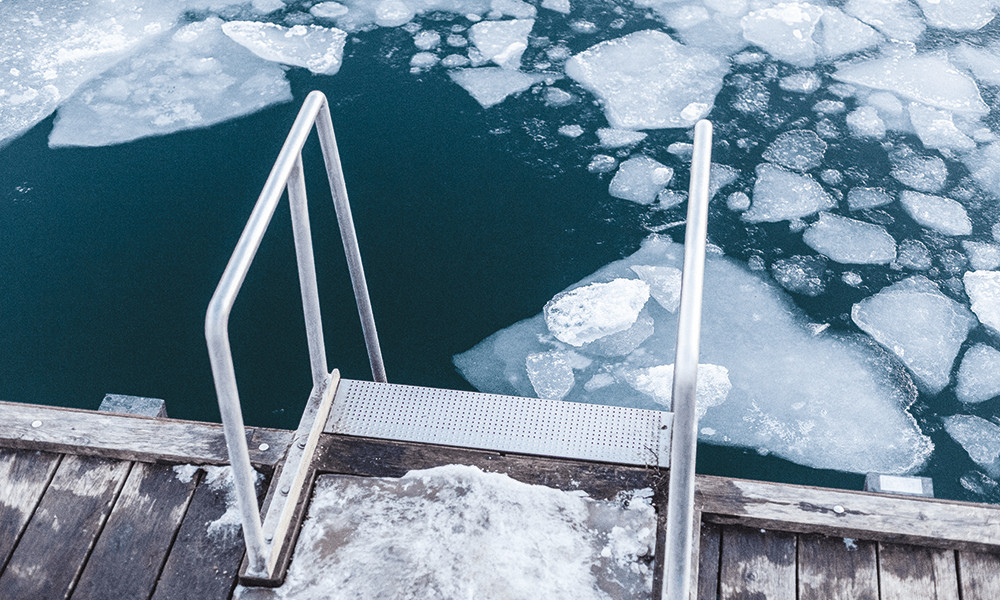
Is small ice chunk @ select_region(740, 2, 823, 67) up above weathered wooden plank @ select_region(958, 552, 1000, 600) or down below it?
below

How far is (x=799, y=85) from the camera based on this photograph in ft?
10.7

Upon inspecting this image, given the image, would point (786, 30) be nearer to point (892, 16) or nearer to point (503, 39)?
point (892, 16)

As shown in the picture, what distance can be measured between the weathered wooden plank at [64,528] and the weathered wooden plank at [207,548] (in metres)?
0.17

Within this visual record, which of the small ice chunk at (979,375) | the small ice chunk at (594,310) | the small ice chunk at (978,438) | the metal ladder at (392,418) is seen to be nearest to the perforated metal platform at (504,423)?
the metal ladder at (392,418)

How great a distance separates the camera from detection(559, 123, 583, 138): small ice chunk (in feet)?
10.2

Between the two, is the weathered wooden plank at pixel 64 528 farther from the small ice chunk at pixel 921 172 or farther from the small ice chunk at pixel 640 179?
the small ice chunk at pixel 921 172

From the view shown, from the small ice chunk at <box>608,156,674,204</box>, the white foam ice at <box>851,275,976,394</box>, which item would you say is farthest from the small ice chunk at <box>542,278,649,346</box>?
the white foam ice at <box>851,275,976,394</box>

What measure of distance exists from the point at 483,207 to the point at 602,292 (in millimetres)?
543

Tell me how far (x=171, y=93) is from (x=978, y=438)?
9.72ft

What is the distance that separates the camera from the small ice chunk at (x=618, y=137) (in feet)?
10.0

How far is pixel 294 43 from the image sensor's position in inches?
Result: 140

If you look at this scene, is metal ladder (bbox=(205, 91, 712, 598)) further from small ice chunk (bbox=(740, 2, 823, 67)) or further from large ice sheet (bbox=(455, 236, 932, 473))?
small ice chunk (bbox=(740, 2, 823, 67))

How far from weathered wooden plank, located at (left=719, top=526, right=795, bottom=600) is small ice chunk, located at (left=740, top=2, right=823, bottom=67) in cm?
234

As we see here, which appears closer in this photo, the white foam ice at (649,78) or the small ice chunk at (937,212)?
the small ice chunk at (937,212)
